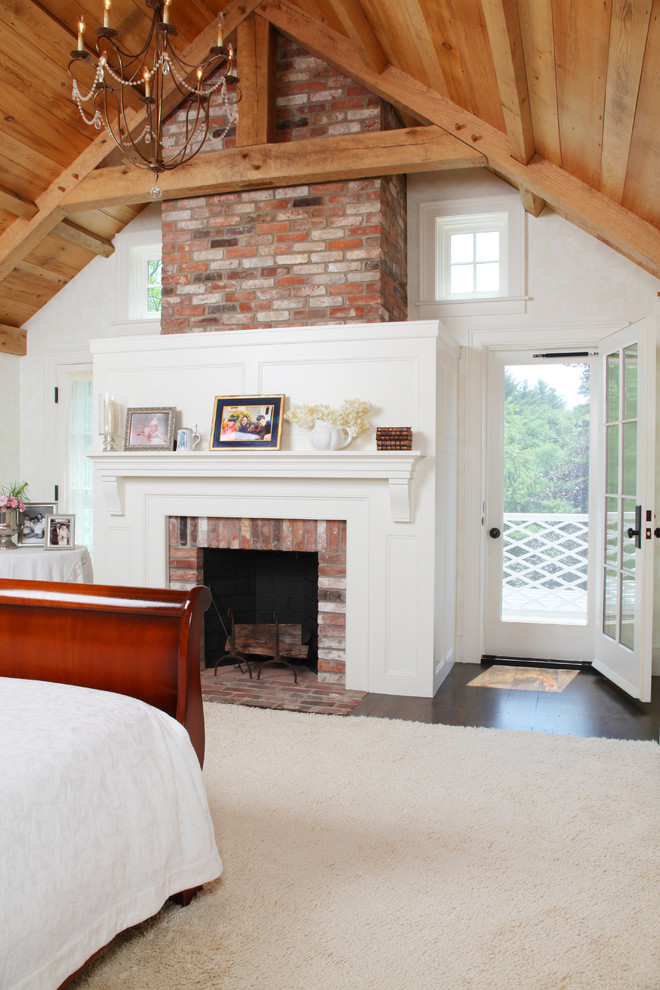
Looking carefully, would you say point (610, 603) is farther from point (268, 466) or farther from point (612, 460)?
point (268, 466)

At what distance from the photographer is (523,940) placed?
1965mm

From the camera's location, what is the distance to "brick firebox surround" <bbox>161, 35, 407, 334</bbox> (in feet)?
14.5

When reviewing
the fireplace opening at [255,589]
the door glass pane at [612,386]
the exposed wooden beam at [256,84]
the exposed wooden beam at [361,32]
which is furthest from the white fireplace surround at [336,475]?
the exposed wooden beam at [361,32]

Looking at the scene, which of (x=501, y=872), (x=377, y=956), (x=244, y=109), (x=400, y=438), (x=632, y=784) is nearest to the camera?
(x=377, y=956)

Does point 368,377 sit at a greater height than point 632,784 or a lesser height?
greater

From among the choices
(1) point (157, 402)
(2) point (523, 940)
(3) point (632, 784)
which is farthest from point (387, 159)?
(2) point (523, 940)

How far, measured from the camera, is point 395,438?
4.02 meters

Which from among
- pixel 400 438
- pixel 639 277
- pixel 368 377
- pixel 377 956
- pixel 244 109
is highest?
pixel 244 109

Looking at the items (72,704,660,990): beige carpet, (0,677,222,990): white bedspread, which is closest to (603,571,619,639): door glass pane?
(72,704,660,990): beige carpet

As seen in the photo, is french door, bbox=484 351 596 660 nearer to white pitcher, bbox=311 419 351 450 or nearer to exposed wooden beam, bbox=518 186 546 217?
exposed wooden beam, bbox=518 186 546 217

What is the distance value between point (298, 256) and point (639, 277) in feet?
6.76

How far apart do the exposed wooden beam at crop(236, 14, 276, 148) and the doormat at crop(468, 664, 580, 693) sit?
Result: 11.2 feet

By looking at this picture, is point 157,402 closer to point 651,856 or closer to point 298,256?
point 298,256

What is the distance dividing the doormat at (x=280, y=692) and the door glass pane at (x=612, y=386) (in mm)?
2215
